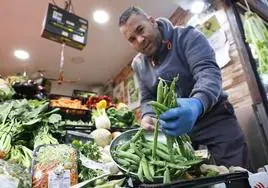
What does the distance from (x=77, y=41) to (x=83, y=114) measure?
1059mm

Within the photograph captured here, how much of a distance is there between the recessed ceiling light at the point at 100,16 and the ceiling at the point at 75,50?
6 centimetres

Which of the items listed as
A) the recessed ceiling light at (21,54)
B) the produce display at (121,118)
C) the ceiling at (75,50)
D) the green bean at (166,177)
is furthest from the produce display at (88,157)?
the recessed ceiling light at (21,54)

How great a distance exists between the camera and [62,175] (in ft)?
3.01

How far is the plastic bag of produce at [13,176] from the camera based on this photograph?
2.70ft

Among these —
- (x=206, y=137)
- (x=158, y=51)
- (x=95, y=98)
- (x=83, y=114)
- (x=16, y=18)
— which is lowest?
(x=206, y=137)

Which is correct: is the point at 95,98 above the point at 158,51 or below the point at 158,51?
above

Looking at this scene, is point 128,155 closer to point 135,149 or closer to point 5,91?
point 135,149

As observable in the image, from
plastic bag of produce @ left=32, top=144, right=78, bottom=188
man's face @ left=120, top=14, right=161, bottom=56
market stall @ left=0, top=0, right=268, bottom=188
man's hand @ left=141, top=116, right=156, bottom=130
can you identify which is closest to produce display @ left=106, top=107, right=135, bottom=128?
market stall @ left=0, top=0, right=268, bottom=188

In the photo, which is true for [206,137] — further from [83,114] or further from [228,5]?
[228,5]

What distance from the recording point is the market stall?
0.85 meters

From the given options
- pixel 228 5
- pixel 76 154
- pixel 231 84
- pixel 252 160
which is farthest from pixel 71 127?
pixel 228 5

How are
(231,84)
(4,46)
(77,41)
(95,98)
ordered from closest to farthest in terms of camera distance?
1. (231,84)
2. (95,98)
3. (77,41)
4. (4,46)

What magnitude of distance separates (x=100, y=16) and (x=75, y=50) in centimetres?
106

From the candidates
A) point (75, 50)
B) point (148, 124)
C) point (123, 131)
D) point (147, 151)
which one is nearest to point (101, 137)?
point (123, 131)
